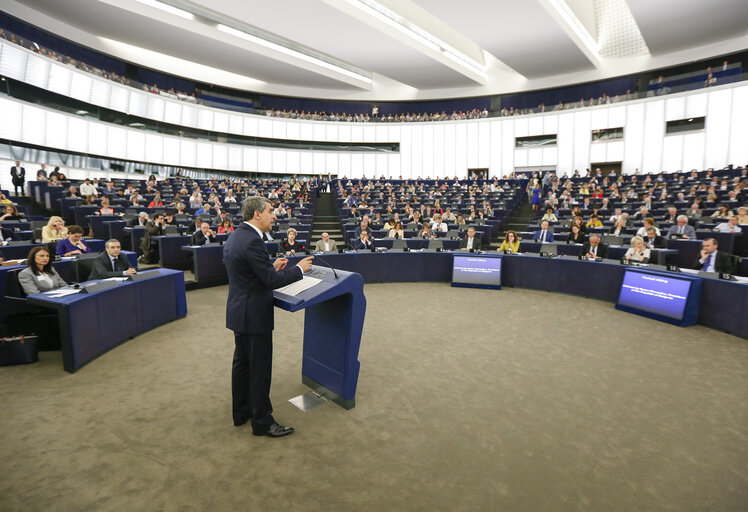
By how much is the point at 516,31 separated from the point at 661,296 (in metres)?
17.6

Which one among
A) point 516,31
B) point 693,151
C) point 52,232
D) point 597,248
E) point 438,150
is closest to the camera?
point 52,232

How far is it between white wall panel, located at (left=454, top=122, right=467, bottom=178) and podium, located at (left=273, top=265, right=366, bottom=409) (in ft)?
87.5

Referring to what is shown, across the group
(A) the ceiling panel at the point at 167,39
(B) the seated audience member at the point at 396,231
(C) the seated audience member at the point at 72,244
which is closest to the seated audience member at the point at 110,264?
(C) the seated audience member at the point at 72,244

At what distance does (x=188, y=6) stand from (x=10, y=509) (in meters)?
22.5

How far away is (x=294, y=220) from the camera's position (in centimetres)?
1186

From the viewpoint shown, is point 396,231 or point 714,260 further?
point 396,231

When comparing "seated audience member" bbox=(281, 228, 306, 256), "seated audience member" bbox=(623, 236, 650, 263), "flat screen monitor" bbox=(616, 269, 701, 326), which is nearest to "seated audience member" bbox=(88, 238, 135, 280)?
"seated audience member" bbox=(281, 228, 306, 256)

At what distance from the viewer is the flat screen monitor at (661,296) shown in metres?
5.10

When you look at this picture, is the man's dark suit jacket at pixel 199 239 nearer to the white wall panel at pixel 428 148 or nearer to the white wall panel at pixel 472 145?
the white wall panel at pixel 428 148

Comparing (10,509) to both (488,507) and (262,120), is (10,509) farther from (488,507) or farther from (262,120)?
(262,120)

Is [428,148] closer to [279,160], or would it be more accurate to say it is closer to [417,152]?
[417,152]

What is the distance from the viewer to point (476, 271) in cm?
760

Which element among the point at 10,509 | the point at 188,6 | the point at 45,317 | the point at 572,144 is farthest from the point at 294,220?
the point at 572,144

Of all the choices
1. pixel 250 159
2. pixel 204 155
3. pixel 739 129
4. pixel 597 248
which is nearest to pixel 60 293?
pixel 597 248
